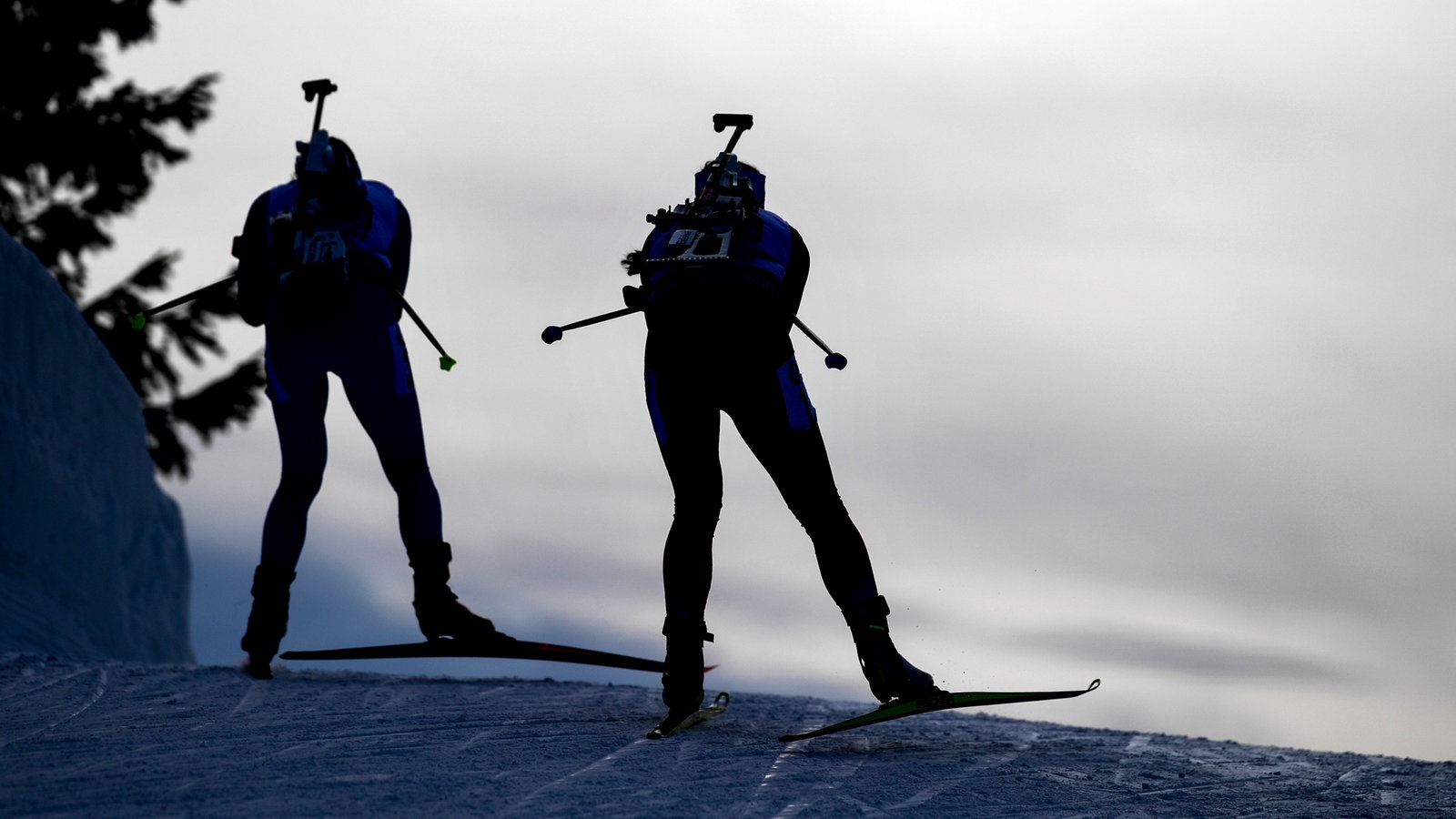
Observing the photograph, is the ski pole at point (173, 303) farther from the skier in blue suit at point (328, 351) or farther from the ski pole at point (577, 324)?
the ski pole at point (577, 324)

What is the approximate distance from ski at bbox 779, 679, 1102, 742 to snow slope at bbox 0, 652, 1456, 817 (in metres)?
0.10

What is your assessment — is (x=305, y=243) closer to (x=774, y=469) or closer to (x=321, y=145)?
(x=321, y=145)

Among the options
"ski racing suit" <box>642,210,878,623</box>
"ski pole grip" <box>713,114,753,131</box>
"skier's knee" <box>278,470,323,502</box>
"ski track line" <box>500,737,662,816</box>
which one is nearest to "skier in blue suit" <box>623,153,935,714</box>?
"ski racing suit" <box>642,210,878,623</box>

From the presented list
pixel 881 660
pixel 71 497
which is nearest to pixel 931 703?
pixel 881 660

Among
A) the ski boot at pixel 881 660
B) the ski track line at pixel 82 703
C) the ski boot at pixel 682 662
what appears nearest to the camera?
the ski track line at pixel 82 703

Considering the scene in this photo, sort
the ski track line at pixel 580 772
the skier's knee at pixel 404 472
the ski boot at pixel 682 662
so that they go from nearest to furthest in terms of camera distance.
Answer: the ski track line at pixel 580 772, the ski boot at pixel 682 662, the skier's knee at pixel 404 472

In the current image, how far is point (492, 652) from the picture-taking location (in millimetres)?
7121

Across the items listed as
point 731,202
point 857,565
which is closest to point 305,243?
point 731,202

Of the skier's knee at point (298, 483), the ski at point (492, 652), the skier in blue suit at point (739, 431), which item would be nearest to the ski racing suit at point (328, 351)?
the skier's knee at point (298, 483)

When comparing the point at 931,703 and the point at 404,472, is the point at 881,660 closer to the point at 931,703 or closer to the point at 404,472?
the point at 931,703

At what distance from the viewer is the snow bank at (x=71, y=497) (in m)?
10.3

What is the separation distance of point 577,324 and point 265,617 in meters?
2.11

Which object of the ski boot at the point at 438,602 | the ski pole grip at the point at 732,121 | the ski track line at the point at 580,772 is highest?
the ski pole grip at the point at 732,121

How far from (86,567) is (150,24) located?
30.3ft
